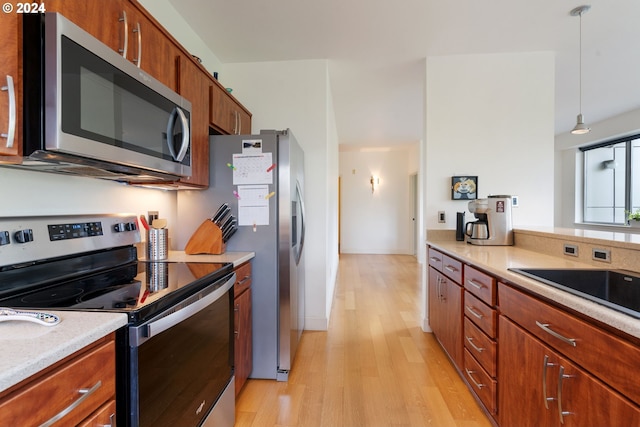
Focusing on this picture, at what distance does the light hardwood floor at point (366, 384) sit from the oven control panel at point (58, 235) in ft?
3.98

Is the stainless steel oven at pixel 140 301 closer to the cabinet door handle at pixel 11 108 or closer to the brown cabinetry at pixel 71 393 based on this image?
the brown cabinetry at pixel 71 393

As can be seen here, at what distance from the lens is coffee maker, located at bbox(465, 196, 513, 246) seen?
7.40 ft

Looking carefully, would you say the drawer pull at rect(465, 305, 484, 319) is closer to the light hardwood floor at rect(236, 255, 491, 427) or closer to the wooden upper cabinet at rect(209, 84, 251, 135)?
the light hardwood floor at rect(236, 255, 491, 427)

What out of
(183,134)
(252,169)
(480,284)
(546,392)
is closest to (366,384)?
(480,284)

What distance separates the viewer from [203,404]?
1.22 m

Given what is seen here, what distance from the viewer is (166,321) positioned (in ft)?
3.11

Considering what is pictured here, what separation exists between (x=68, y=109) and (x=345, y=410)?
1936 mm

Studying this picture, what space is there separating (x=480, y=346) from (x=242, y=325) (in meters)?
1.39

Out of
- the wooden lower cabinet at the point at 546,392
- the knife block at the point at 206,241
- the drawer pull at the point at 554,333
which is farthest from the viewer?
the knife block at the point at 206,241

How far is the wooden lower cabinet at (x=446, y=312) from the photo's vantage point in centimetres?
192

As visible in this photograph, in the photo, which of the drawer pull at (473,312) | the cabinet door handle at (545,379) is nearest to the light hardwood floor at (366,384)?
the drawer pull at (473,312)

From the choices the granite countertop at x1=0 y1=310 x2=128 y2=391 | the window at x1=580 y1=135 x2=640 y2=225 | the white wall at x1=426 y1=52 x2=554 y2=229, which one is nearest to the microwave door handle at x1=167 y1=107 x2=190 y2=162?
the granite countertop at x1=0 y1=310 x2=128 y2=391

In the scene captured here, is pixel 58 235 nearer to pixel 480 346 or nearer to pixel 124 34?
pixel 124 34

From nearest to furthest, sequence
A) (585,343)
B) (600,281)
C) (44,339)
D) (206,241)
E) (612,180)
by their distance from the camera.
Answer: (44,339), (585,343), (600,281), (206,241), (612,180)
